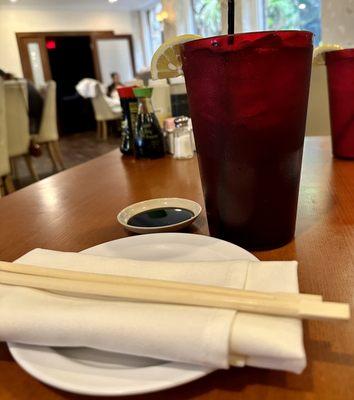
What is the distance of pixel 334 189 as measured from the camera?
0.66 metres

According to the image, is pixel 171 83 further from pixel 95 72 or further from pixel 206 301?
pixel 95 72

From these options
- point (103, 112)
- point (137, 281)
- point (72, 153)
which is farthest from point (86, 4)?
point (137, 281)

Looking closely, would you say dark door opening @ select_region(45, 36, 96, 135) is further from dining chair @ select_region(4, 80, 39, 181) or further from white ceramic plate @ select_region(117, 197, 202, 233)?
white ceramic plate @ select_region(117, 197, 202, 233)

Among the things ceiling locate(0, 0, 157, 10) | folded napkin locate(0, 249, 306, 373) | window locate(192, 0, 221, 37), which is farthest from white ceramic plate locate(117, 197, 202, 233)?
ceiling locate(0, 0, 157, 10)

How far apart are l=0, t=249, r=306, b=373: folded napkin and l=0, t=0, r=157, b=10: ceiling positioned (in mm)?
6910

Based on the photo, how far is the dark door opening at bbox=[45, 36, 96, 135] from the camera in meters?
7.41

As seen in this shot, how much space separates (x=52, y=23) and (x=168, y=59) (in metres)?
7.18

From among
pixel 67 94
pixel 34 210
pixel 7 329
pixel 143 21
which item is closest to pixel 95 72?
pixel 67 94

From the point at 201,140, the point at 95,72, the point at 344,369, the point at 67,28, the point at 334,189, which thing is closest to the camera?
the point at 344,369

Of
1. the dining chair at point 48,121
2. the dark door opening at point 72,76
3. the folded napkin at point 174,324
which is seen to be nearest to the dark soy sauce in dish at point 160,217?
the folded napkin at point 174,324

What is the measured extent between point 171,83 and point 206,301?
4.12 feet

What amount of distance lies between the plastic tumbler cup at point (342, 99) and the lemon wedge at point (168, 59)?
0.42m

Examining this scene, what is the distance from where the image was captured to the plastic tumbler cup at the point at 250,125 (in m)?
0.38

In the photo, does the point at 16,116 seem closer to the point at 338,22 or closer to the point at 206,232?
the point at 338,22
